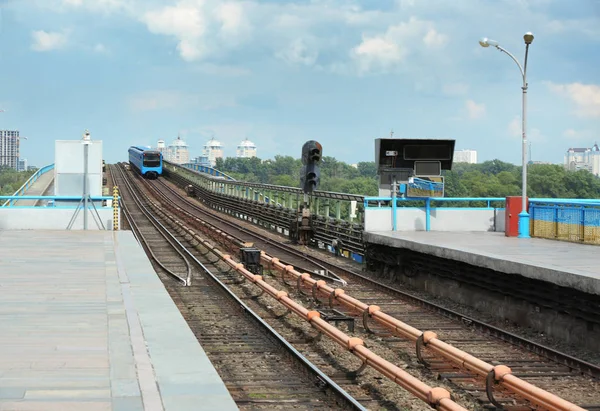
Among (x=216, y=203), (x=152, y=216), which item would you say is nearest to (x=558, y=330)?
(x=152, y=216)

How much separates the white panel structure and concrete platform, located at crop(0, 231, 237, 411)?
957 centimetres

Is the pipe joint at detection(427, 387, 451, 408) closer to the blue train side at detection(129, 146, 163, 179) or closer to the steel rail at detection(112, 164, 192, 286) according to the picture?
the steel rail at detection(112, 164, 192, 286)

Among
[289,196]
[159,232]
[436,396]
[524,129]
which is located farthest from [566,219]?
[159,232]

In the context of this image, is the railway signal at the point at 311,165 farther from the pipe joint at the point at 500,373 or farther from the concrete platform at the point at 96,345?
the pipe joint at the point at 500,373

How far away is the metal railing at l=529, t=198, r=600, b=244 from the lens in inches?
760

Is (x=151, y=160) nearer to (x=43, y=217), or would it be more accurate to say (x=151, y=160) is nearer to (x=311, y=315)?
(x=43, y=217)

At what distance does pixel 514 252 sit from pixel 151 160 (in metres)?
69.4

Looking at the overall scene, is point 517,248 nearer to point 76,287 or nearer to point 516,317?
point 516,317

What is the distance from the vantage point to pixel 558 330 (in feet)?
44.6

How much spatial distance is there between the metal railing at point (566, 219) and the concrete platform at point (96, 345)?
32.9ft

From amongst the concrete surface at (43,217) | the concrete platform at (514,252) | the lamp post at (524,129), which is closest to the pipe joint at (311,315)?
the concrete platform at (514,252)

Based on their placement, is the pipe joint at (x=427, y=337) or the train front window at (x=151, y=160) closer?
the pipe joint at (x=427, y=337)

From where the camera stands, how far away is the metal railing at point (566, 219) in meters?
19.3

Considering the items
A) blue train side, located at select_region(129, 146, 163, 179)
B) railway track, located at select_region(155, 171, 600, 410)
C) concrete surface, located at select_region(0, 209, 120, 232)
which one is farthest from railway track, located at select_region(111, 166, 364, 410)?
blue train side, located at select_region(129, 146, 163, 179)
